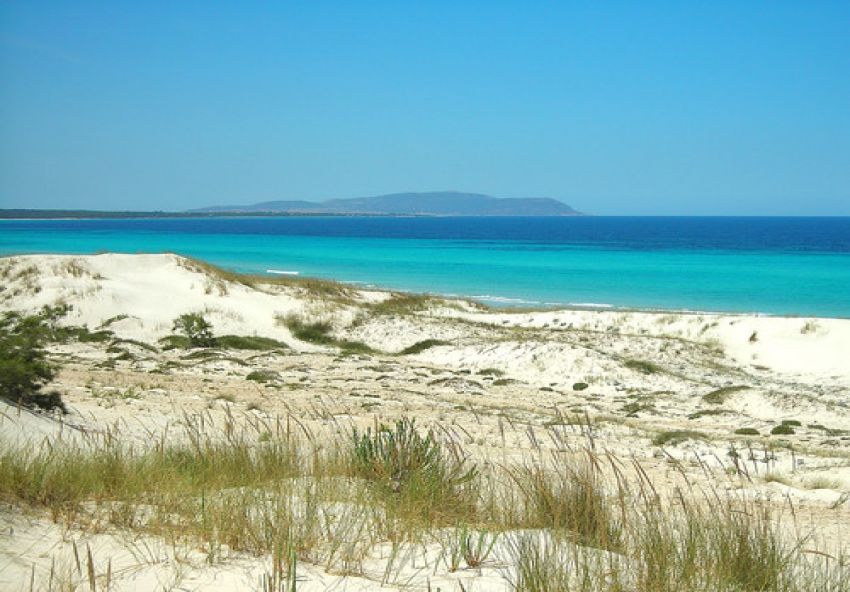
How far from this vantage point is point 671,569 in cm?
445

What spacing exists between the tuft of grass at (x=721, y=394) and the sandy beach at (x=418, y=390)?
11cm

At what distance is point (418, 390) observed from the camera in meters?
20.4

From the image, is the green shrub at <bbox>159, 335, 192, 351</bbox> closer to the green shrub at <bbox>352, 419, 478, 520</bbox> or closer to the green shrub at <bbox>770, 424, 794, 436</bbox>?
the green shrub at <bbox>770, 424, 794, 436</bbox>

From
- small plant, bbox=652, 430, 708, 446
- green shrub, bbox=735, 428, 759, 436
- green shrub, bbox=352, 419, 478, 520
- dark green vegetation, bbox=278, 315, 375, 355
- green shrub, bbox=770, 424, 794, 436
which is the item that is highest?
green shrub, bbox=352, 419, 478, 520

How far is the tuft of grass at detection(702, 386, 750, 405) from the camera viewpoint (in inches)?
810

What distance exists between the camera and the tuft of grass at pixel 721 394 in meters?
20.6

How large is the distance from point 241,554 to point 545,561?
1821 mm

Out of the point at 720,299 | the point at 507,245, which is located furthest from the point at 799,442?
the point at 507,245

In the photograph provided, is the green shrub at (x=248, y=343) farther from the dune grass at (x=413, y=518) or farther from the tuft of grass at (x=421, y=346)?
the dune grass at (x=413, y=518)

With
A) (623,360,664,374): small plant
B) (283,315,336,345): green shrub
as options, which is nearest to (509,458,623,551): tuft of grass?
(623,360,664,374): small plant

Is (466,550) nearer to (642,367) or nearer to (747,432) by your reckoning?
(747,432)

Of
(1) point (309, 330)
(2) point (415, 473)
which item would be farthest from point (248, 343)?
(2) point (415, 473)

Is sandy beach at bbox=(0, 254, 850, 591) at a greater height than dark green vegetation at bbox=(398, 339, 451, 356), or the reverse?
A: sandy beach at bbox=(0, 254, 850, 591)

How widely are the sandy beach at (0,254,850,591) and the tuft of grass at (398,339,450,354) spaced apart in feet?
0.34
